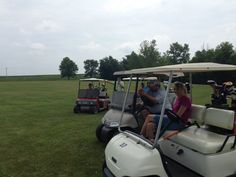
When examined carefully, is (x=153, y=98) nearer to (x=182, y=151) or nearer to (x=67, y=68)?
(x=182, y=151)

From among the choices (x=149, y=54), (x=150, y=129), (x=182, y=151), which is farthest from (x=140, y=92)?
(x=149, y=54)

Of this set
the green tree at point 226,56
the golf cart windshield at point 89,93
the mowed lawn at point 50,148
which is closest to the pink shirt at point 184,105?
the mowed lawn at point 50,148

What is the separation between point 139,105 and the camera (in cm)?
699

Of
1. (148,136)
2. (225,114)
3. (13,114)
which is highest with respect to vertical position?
(225,114)

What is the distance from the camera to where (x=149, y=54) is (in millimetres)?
61312

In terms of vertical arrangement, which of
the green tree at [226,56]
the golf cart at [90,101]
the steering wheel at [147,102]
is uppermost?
the green tree at [226,56]

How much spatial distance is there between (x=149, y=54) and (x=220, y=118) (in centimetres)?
5716

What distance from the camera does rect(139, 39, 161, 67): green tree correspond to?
60.7m

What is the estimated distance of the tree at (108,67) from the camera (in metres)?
75.4

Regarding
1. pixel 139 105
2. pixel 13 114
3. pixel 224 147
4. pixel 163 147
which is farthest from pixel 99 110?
pixel 224 147

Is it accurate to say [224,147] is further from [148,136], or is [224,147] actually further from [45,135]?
[45,135]

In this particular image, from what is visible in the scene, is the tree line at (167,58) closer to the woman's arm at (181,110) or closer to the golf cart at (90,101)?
the golf cart at (90,101)

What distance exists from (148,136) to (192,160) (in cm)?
83

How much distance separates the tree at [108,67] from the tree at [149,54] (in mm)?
14020
